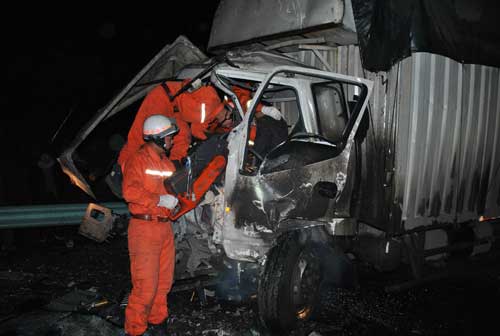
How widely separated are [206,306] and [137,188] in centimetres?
156

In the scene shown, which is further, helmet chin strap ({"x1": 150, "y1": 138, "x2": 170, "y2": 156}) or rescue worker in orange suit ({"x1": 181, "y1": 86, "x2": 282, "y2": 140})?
rescue worker in orange suit ({"x1": 181, "y1": 86, "x2": 282, "y2": 140})

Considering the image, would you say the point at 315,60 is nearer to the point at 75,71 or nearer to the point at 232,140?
the point at 232,140

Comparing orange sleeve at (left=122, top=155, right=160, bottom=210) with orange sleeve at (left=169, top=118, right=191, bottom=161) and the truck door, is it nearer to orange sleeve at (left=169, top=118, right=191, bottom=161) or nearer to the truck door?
the truck door

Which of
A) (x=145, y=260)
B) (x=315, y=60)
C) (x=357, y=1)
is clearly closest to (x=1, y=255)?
(x=145, y=260)

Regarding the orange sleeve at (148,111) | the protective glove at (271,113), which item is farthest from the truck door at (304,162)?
the orange sleeve at (148,111)

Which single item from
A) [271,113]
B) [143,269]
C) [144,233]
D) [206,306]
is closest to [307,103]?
[271,113]

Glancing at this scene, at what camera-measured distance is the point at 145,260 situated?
3039 millimetres

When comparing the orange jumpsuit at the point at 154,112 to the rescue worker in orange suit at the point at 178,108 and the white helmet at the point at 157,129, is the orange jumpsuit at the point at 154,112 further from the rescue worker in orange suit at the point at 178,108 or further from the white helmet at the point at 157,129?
the white helmet at the point at 157,129

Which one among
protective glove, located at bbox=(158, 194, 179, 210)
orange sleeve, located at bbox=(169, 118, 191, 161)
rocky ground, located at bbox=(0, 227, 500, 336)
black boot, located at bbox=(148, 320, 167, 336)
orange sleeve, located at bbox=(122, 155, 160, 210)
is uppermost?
orange sleeve, located at bbox=(169, 118, 191, 161)

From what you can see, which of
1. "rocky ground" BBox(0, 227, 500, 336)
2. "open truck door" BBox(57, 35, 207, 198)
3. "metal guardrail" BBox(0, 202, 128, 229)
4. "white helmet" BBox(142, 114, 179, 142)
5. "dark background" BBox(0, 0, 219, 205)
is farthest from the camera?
"dark background" BBox(0, 0, 219, 205)

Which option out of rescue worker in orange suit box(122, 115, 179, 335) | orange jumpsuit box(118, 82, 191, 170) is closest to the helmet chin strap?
rescue worker in orange suit box(122, 115, 179, 335)

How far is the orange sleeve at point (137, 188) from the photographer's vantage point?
299 centimetres

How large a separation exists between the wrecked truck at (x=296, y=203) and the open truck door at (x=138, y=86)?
1.3 inches

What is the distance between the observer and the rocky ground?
11.1ft
